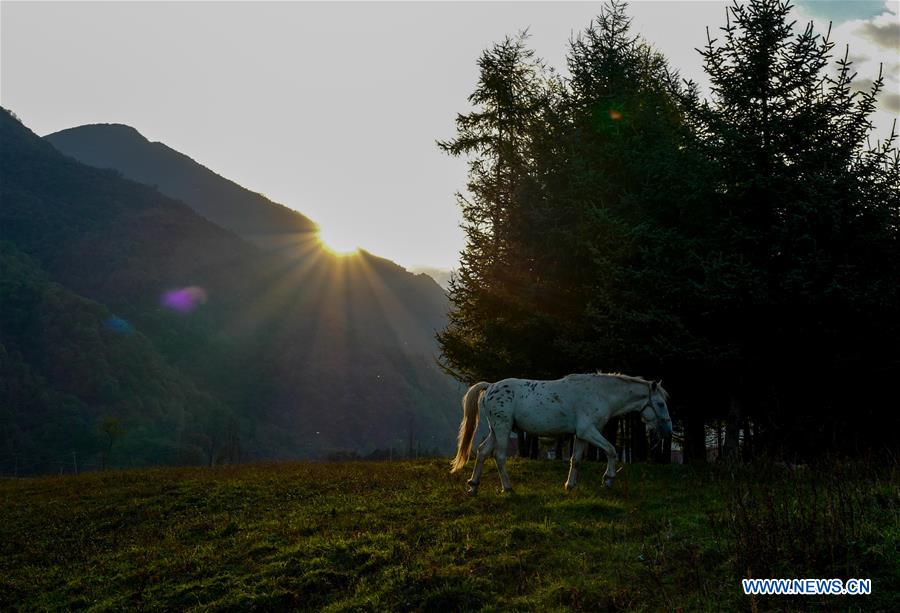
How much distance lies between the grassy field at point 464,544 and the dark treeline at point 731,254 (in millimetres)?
4090

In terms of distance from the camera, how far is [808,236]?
15039 millimetres

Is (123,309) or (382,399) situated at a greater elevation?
(123,309)

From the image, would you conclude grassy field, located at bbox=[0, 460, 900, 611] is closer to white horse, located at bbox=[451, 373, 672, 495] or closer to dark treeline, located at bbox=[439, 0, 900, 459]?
white horse, located at bbox=[451, 373, 672, 495]

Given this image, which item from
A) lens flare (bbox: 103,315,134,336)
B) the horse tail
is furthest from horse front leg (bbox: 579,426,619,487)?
lens flare (bbox: 103,315,134,336)

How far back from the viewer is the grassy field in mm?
7375

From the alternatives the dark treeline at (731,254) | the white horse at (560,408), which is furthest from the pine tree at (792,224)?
the white horse at (560,408)

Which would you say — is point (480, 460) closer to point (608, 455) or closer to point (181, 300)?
point (608, 455)

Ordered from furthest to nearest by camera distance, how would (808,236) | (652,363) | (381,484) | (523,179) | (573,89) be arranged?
(573,89) < (523,179) < (652,363) < (381,484) < (808,236)

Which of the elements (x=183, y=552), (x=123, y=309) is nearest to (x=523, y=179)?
(x=183, y=552)

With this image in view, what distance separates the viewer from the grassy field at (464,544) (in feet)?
24.2

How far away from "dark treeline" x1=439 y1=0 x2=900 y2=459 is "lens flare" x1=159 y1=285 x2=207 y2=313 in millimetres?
180918

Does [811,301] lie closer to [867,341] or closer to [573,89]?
[867,341]

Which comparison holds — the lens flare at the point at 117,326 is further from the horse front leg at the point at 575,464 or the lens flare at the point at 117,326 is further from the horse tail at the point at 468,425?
the horse front leg at the point at 575,464

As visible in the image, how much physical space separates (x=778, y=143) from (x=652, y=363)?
274 inches
